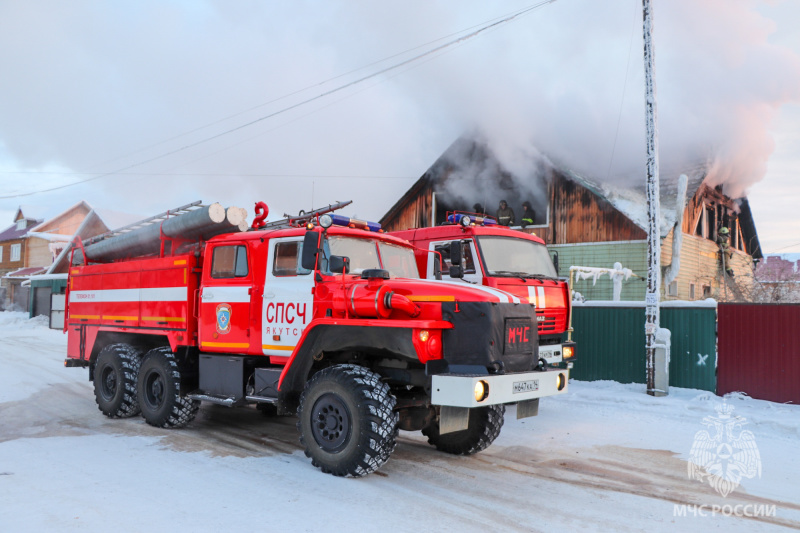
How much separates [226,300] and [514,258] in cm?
459

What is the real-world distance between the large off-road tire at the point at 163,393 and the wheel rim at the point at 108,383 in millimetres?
787

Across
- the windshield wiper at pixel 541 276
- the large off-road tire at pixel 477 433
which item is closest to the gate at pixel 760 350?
the windshield wiper at pixel 541 276

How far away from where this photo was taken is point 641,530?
4414 mm

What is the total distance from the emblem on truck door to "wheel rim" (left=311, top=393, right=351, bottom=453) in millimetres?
1875

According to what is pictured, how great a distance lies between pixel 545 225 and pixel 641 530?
16.1m

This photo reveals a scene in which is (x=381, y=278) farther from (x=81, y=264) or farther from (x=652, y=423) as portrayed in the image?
(x=81, y=264)

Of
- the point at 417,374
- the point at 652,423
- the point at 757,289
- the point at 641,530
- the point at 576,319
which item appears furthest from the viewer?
the point at 757,289

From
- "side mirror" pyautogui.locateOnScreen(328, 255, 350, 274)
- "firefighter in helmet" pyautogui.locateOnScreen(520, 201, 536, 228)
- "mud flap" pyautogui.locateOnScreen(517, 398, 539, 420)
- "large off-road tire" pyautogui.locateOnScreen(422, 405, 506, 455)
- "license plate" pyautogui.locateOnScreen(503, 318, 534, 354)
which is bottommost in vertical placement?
"large off-road tire" pyautogui.locateOnScreen(422, 405, 506, 455)

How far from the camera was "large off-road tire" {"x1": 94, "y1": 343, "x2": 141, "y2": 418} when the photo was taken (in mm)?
8281

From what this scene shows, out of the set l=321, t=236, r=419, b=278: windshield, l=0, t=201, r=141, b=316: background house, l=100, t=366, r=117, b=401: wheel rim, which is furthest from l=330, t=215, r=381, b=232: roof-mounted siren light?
l=0, t=201, r=141, b=316: background house

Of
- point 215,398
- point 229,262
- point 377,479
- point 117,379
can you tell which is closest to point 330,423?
point 377,479

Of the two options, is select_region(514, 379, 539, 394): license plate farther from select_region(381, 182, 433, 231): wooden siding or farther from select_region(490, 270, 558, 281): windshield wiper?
select_region(381, 182, 433, 231): wooden siding

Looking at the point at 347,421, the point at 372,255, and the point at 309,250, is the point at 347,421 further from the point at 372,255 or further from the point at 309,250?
the point at 372,255

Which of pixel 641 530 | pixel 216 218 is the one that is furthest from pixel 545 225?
pixel 641 530
